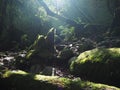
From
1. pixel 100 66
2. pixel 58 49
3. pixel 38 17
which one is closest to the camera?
pixel 100 66

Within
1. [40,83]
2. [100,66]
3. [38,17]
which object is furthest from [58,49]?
[38,17]

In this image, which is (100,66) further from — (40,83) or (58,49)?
(58,49)

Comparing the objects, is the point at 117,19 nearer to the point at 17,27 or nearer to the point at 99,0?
the point at 99,0

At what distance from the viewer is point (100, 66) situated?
330 inches

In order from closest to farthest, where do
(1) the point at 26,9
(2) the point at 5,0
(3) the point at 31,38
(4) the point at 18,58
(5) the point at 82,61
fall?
(5) the point at 82,61, (4) the point at 18,58, (2) the point at 5,0, (3) the point at 31,38, (1) the point at 26,9

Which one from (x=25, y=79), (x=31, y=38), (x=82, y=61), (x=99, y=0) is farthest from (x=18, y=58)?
(x=99, y=0)

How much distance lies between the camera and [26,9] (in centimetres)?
2095

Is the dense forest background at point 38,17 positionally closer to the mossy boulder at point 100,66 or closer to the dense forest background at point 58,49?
the dense forest background at point 58,49

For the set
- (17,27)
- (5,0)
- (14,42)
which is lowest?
(14,42)

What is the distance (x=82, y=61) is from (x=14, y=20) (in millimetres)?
11947

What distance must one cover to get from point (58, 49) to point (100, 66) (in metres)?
5.67

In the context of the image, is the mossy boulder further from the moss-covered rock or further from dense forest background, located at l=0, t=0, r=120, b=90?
the moss-covered rock

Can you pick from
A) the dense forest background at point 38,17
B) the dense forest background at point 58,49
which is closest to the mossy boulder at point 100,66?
the dense forest background at point 58,49

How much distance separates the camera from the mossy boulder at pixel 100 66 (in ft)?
26.3
